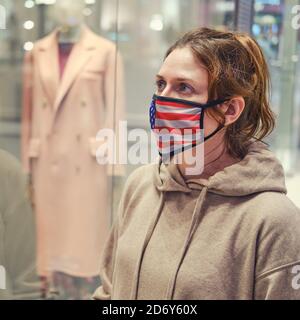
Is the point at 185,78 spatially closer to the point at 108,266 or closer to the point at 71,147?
the point at 108,266

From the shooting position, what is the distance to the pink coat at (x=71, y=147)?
6.77 ft

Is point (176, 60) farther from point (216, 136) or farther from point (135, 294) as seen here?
point (135, 294)

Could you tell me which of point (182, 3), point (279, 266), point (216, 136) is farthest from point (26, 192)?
point (182, 3)

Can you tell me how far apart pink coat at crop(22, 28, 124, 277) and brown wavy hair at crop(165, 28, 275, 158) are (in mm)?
1060

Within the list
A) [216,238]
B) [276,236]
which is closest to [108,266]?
[216,238]

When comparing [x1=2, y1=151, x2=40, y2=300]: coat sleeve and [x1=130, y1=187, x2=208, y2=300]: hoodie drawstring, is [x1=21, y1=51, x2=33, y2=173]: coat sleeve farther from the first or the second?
[x1=130, y1=187, x2=208, y2=300]: hoodie drawstring

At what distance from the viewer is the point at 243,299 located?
0.95m

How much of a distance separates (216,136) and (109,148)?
0.87 metres

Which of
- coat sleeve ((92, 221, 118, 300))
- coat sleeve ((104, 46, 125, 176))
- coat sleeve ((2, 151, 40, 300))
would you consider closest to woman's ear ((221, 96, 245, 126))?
coat sleeve ((92, 221, 118, 300))

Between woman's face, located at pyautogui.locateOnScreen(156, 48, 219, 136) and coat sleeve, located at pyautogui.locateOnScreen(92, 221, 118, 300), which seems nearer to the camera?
woman's face, located at pyautogui.locateOnScreen(156, 48, 219, 136)

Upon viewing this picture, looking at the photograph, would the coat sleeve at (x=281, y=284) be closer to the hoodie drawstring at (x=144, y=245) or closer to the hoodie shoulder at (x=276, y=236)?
the hoodie shoulder at (x=276, y=236)

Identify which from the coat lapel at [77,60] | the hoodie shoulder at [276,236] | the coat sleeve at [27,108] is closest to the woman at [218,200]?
the hoodie shoulder at [276,236]

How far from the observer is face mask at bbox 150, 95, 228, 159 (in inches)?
39.1

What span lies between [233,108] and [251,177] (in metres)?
0.14
